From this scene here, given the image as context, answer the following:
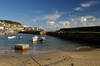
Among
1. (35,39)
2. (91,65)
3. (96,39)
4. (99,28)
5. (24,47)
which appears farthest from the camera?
(99,28)

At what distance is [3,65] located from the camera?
9.16 m

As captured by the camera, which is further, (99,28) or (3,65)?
(99,28)

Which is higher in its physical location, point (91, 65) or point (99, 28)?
point (99, 28)

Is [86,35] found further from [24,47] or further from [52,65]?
[52,65]

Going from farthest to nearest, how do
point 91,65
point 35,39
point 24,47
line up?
point 35,39, point 24,47, point 91,65

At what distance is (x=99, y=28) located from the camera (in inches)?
1754

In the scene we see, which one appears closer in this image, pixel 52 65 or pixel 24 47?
pixel 52 65

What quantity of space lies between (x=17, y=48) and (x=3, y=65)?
→ 9189 millimetres

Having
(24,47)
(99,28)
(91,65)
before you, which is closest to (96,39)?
(99,28)

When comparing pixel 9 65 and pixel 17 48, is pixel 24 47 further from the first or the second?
pixel 9 65

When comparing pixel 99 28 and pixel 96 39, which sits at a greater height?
pixel 99 28

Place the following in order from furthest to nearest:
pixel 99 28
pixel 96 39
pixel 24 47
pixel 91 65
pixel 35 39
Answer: pixel 99 28 → pixel 35 39 → pixel 96 39 → pixel 24 47 → pixel 91 65

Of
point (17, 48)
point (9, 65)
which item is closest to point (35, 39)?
point (17, 48)

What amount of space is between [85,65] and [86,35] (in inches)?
1193
